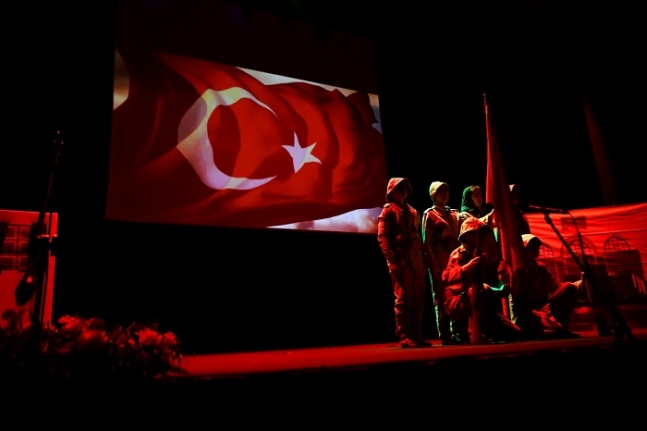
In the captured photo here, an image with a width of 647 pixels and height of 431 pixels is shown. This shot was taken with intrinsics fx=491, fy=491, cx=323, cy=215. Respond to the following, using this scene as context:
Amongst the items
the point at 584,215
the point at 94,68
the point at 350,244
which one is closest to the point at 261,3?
the point at 94,68

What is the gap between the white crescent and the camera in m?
4.77

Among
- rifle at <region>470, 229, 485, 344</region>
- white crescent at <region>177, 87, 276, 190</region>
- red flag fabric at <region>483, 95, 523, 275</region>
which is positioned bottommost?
rifle at <region>470, 229, 485, 344</region>

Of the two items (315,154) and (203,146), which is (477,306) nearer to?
(315,154)

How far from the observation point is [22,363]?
205cm

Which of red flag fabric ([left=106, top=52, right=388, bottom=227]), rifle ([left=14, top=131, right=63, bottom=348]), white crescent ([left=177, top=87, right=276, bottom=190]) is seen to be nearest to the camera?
rifle ([left=14, top=131, right=63, bottom=348])

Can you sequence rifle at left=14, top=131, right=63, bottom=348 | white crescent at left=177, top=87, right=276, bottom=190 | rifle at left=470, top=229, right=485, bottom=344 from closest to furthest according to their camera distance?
rifle at left=14, top=131, right=63, bottom=348
rifle at left=470, top=229, right=485, bottom=344
white crescent at left=177, top=87, right=276, bottom=190

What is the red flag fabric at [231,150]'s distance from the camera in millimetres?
4527

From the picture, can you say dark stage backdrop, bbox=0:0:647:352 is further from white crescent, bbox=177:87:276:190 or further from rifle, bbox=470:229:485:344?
rifle, bbox=470:229:485:344

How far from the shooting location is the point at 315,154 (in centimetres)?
550

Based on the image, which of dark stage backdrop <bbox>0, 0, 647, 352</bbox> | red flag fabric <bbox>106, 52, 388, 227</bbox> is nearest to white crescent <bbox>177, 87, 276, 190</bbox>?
red flag fabric <bbox>106, 52, 388, 227</bbox>

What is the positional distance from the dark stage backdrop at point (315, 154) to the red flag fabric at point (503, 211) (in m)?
2.11

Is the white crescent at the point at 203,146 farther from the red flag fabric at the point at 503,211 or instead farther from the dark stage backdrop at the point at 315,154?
the red flag fabric at the point at 503,211

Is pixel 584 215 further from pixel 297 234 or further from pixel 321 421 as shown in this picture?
pixel 321 421

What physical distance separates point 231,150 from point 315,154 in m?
0.99
